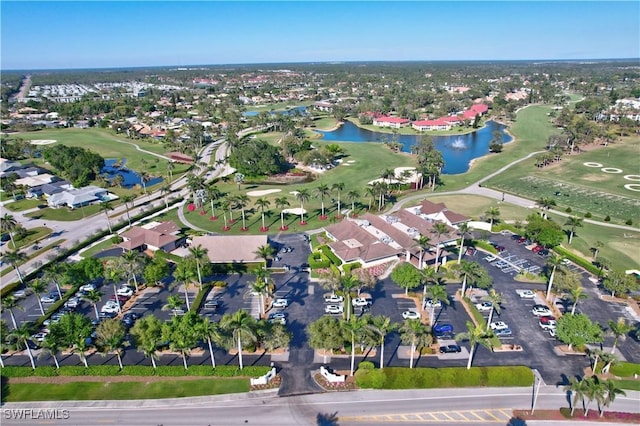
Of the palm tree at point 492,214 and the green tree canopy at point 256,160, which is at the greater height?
the green tree canopy at point 256,160

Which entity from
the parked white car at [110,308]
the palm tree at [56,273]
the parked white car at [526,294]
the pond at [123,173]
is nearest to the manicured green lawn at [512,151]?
the parked white car at [526,294]

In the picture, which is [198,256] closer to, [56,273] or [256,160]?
[56,273]

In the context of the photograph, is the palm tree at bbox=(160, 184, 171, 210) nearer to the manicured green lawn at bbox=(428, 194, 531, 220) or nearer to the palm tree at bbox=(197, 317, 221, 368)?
the palm tree at bbox=(197, 317, 221, 368)

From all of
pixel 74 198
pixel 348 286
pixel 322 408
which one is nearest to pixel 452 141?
pixel 348 286

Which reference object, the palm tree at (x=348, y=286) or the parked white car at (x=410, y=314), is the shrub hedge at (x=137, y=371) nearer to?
the palm tree at (x=348, y=286)

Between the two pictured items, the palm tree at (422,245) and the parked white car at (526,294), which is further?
the palm tree at (422,245)

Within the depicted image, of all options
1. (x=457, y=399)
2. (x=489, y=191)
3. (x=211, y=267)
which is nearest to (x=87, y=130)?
(x=211, y=267)
